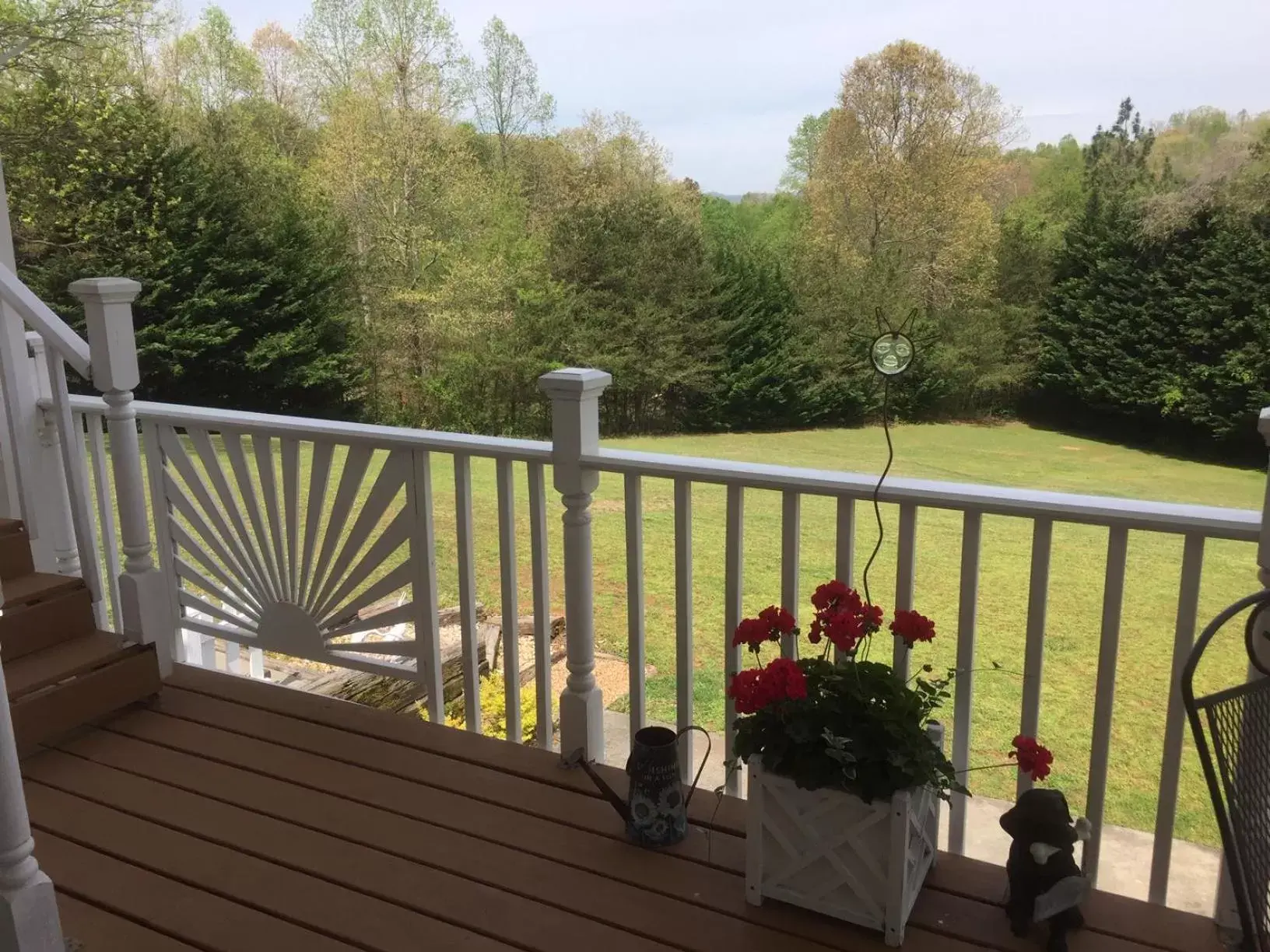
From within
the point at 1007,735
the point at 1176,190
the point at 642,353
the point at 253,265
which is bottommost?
the point at 1007,735

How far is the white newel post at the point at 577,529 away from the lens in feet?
6.17

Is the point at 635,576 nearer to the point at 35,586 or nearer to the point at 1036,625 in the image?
the point at 1036,625

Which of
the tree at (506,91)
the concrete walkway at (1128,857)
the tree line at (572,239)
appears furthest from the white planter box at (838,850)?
the tree at (506,91)

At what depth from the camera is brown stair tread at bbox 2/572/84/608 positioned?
2.21 m

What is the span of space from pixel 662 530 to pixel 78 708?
874 cm

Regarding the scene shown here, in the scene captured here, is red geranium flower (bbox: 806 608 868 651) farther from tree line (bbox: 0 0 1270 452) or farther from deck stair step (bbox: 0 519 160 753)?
tree line (bbox: 0 0 1270 452)

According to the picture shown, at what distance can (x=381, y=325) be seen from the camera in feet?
53.8

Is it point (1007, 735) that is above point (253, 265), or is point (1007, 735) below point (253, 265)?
below

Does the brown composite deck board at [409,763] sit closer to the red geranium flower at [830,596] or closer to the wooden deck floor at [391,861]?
the wooden deck floor at [391,861]

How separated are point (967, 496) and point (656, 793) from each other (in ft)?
2.47

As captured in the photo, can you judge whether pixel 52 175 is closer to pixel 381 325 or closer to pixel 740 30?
pixel 381 325

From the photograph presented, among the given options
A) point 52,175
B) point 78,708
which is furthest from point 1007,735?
point 52,175

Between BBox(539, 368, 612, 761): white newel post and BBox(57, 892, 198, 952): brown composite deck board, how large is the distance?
812mm

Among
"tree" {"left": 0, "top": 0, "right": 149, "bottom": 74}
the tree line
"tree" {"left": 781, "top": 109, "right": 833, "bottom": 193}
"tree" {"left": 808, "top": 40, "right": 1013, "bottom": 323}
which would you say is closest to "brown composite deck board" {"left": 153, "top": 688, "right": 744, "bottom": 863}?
the tree line
